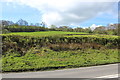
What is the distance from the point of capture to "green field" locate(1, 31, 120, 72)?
31.0 feet

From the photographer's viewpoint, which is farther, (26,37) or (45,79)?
(26,37)

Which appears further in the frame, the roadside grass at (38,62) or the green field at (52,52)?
the green field at (52,52)

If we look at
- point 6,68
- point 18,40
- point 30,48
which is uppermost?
point 18,40

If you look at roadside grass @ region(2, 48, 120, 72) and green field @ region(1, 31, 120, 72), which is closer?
roadside grass @ region(2, 48, 120, 72)

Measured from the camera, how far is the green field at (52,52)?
9.45 metres

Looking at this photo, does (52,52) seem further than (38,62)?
Yes

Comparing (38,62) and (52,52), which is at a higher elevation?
(52,52)

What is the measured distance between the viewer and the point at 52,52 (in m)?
13.2

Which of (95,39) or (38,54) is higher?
(95,39)

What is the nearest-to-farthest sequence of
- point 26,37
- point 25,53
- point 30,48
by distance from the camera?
point 25,53 < point 30,48 < point 26,37

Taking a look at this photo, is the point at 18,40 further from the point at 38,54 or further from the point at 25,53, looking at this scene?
the point at 38,54

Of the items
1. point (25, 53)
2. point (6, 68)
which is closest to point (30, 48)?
point (25, 53)

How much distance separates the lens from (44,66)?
8820 mm

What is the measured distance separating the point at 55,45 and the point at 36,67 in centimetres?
659
